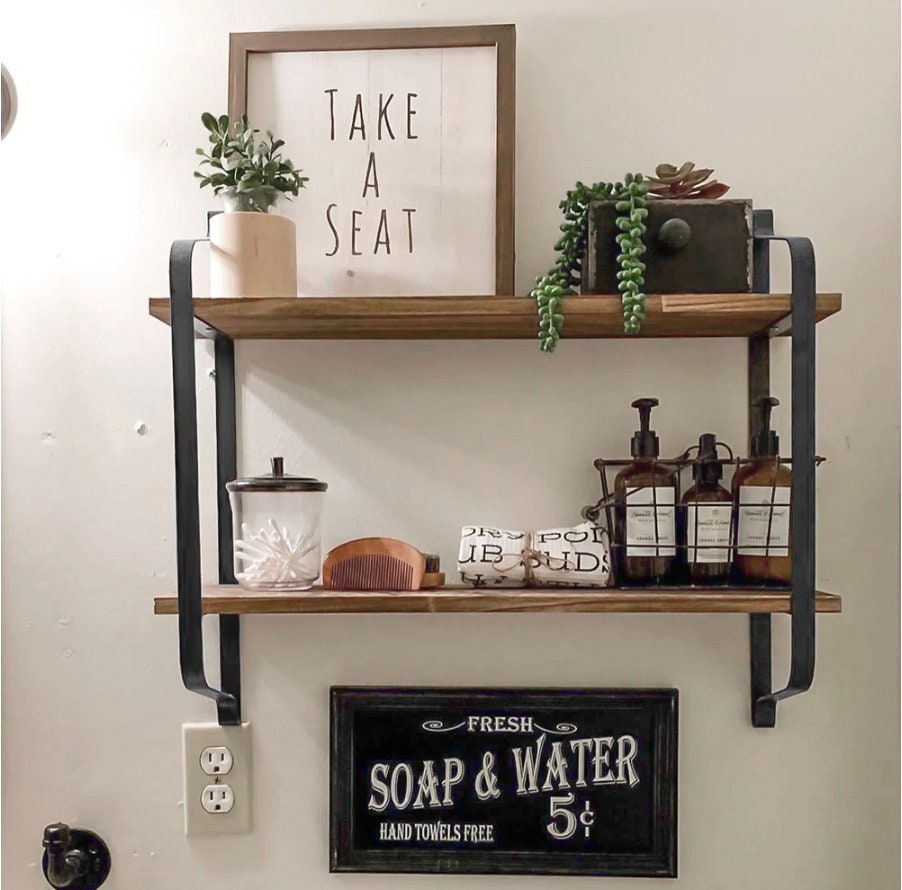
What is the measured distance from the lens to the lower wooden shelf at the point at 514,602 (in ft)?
2.80

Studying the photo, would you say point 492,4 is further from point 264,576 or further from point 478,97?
point 264,576

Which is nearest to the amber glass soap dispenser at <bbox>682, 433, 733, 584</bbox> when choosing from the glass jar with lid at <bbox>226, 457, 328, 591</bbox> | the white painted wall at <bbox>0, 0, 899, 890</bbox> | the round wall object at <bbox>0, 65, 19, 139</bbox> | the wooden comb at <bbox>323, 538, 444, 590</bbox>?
the white painted wall at <bbox>0, 0, 899, 890</bbox>

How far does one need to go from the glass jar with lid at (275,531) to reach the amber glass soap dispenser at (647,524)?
1.06 ft

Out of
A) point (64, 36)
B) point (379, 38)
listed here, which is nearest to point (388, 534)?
point (379, 38)

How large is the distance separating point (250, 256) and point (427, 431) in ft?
0.93

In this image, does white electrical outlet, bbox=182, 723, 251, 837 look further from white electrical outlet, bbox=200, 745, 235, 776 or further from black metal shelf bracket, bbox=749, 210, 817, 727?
black metal shelf bracket, bbox=749, 210, 817, 727

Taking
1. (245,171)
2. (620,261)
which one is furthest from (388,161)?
(620,261)

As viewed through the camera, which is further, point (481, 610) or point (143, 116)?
point (143, 116)

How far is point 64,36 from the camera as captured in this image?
3.43 feet

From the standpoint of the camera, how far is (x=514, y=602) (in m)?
0.86

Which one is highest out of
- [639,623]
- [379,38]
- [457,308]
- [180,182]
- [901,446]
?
[379,38]

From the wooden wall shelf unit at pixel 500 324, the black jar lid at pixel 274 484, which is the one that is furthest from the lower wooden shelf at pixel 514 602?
the black jar lid at pixel 274 484

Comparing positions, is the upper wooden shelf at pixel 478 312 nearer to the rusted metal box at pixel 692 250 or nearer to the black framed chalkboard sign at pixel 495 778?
the rusted metal box at pixel 692 250

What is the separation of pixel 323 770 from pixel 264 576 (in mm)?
271
